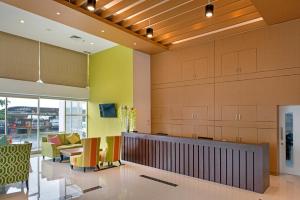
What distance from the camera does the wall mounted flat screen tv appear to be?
886cm

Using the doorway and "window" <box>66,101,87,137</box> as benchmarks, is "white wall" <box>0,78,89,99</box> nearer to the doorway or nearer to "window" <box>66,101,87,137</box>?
"window" <box>66,101,87,137</box>

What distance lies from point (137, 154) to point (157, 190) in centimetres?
244

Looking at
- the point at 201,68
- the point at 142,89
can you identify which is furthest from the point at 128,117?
the point at 201,68

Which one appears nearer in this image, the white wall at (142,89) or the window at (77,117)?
the white wall at (142,89)

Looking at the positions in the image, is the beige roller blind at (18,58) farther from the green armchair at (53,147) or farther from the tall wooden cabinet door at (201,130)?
the tall wooden cabinet door at (201,130)

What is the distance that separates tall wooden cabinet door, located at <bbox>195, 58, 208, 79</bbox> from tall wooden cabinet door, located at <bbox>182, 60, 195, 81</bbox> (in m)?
0.15

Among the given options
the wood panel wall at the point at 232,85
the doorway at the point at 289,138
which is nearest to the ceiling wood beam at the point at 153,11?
the wood panel wall at the point at 232,85

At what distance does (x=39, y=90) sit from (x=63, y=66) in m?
1.53

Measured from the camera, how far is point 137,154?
6.93m

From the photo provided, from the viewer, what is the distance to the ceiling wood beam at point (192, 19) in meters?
4.91

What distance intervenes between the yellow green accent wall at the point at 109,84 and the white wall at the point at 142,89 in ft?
0.62

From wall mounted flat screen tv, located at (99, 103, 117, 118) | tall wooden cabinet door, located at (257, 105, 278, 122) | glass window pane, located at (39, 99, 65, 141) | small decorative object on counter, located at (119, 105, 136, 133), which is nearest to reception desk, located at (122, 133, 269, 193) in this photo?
small decorative object on counter, located at (119, 105, 136, 133)

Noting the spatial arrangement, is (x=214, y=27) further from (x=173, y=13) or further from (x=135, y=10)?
(x=135, y=10)

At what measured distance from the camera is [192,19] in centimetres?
575
